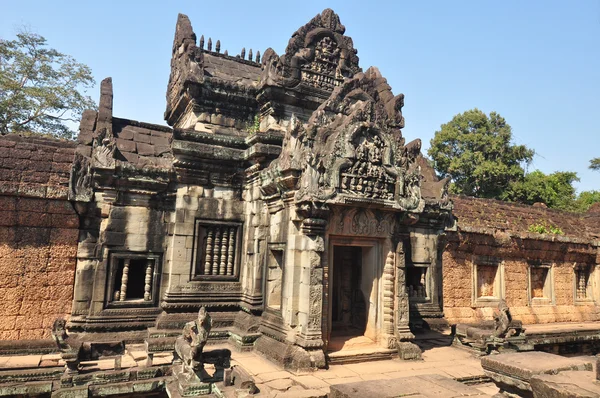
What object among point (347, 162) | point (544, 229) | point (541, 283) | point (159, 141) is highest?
point (159, 141)

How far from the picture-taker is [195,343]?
607 centimetres

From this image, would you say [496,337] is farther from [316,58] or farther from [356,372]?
[316,58]

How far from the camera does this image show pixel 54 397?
19.8 feet

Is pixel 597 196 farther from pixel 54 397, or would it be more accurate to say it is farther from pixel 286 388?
pixel 54 397

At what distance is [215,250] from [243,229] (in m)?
0.81

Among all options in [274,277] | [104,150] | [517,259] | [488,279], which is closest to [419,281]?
[488,279]

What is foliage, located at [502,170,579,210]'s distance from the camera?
2755cm

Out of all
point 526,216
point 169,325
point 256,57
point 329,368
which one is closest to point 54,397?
point 169,325

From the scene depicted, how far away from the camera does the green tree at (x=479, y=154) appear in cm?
2827

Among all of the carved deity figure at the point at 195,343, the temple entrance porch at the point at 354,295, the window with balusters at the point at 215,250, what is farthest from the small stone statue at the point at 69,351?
the temple entrance porch at the point at 354,295

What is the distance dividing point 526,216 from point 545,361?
36.0 feet

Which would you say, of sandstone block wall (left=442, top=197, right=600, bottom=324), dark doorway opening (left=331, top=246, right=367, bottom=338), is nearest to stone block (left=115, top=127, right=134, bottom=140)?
dark doorway opening (left=331, top=246, right=367, bottom=338)

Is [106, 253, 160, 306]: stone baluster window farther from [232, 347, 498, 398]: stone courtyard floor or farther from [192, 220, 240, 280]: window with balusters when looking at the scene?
[232, 347, 498, 398]: stone courtyard floor

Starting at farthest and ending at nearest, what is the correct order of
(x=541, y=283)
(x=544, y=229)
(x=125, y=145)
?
(x=544, y=229), (x=541, y=283), (x=125, y=145)
